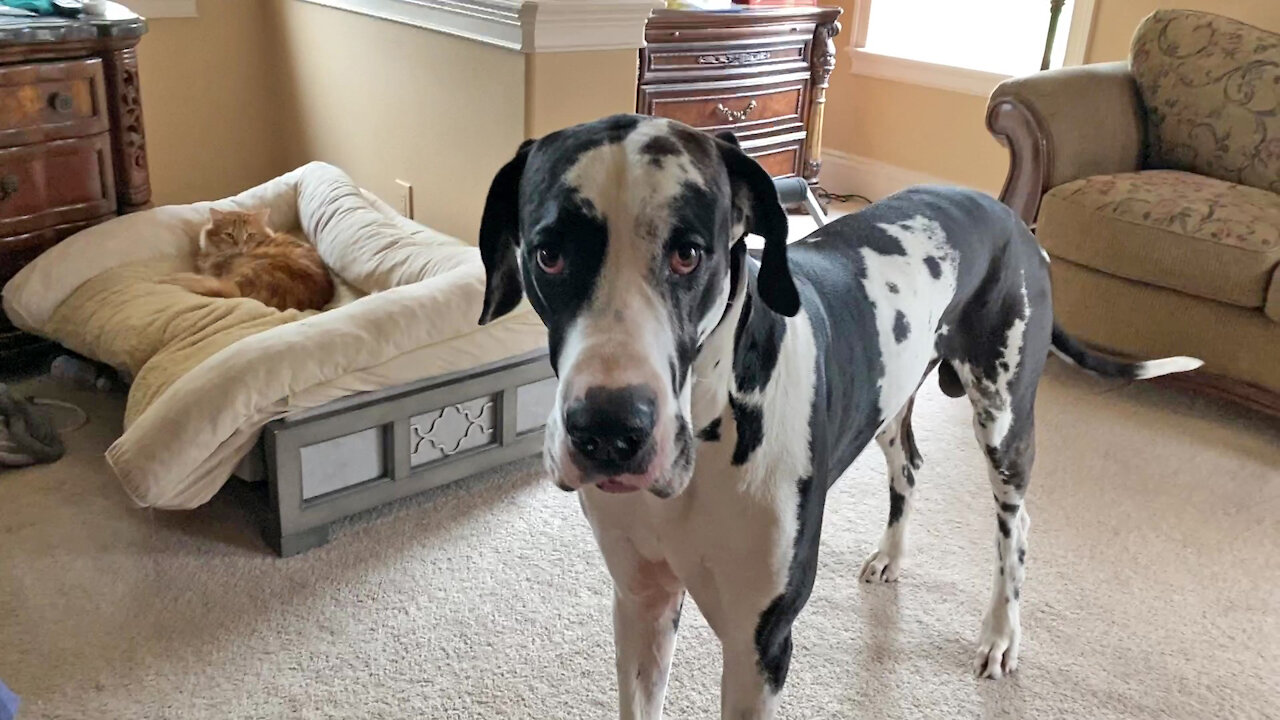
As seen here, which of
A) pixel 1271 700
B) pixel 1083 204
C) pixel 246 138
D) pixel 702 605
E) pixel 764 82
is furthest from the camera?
pixel 764 82

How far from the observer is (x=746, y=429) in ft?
3.91

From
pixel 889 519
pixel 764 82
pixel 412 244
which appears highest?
pixel 764 82

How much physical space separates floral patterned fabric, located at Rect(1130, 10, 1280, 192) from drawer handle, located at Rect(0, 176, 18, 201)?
A: 3349mm

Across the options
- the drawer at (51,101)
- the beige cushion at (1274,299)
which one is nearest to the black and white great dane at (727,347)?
the beige cushion at (1274,299)

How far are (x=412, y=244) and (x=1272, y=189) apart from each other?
2553mm

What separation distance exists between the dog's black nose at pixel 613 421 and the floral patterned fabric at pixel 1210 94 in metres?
2.95

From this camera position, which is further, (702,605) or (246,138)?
(246,138)

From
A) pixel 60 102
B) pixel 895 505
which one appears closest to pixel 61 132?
pixel 60 102

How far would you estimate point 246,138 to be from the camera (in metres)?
3.86

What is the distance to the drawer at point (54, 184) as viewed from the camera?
8.85ft

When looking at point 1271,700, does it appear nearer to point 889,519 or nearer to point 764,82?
point 889,519

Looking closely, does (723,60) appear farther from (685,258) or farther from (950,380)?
(685,258)

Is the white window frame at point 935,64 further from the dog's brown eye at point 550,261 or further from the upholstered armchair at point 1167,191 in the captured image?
the dog's brown eye at point 550,261

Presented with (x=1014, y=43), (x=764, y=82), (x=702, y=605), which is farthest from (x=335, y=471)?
(x=1014, y=43)
